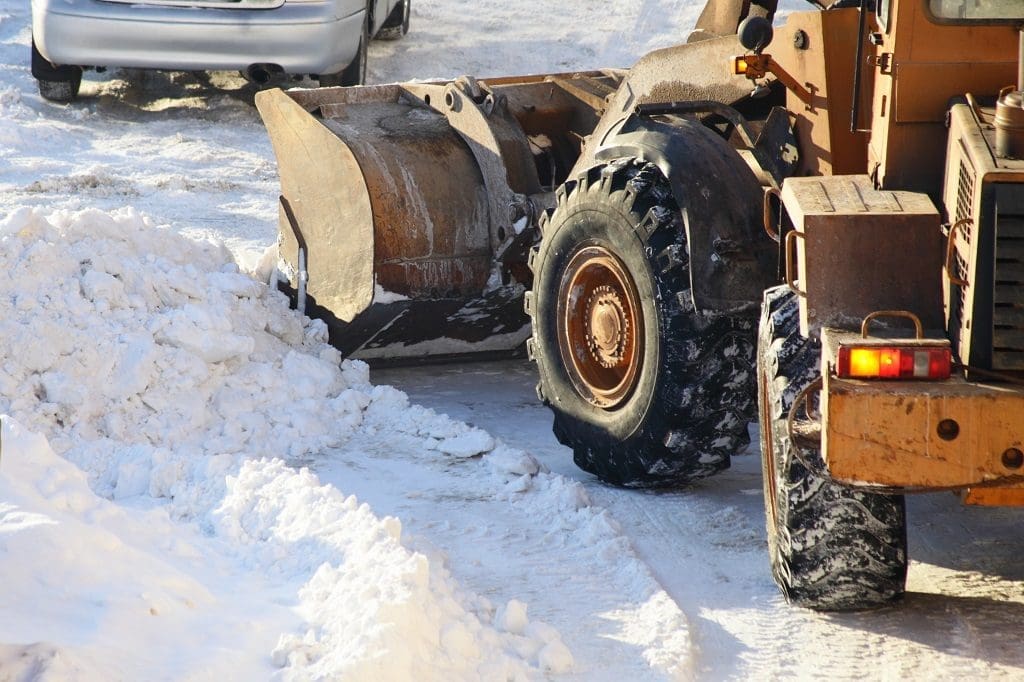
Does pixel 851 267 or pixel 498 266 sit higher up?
pixel 851 267

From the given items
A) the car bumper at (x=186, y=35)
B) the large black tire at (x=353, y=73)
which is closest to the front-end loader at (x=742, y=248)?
the car bumper at (x=186, y=35)

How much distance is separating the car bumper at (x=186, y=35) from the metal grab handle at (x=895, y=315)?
731 cm

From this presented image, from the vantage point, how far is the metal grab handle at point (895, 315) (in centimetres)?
367

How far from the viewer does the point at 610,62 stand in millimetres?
13211

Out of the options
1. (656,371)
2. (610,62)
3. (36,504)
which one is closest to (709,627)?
(656,371)

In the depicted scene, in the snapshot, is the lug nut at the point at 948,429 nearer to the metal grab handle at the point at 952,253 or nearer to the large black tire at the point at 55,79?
the metal grab handle at the point at 952,253

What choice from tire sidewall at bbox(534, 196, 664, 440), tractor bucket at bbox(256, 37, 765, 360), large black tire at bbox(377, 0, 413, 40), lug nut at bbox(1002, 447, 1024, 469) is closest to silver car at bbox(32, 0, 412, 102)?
large black tire at bbox(377, 0, 413, 40)

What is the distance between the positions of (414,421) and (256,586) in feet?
6.67

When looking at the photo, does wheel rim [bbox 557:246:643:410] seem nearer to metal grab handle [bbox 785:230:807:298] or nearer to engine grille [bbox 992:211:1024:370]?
metal grab handle [bbox 785:230:807:298]

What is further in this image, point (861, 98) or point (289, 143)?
point (289, 143)

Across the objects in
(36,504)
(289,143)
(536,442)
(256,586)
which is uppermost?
(289,143)

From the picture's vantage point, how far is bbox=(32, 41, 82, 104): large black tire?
11.0m

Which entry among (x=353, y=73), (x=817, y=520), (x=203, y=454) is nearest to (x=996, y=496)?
(x=817, y=520)

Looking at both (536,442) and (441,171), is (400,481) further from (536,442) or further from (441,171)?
(441,171)
